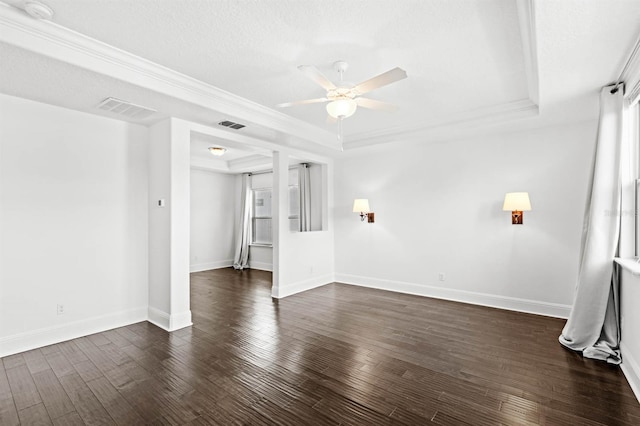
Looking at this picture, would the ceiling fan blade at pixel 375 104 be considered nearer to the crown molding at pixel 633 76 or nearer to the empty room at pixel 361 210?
the empty room at pixel 361 210

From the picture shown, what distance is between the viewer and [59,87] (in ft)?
9.53

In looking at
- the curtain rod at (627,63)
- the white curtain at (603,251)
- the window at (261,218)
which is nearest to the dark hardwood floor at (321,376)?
the white curtain at (603,251)

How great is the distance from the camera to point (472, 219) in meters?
4.86

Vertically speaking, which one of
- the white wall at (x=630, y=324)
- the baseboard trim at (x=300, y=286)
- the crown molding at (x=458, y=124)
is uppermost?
the crown molding at (x=458, y=124)

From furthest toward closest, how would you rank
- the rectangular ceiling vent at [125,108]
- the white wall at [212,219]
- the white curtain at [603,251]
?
the white wall at [212,219] < the rectangular ceiling vent at [125,108] < the white curtain at [603,251]

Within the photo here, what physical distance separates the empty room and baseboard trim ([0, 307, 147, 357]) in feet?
0.07

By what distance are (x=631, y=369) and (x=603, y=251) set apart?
1.05 m

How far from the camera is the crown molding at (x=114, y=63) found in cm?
216

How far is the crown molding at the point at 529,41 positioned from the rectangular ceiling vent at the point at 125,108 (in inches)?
141

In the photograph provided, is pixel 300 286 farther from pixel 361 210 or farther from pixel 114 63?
pixel 114 63

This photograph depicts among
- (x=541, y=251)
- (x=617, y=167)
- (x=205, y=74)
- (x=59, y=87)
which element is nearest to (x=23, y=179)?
(x=59, y=87)

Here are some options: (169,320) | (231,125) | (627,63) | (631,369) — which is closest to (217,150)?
(231,125)

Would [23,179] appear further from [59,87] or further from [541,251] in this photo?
[541,251]

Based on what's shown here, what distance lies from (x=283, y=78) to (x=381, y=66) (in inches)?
39.1
